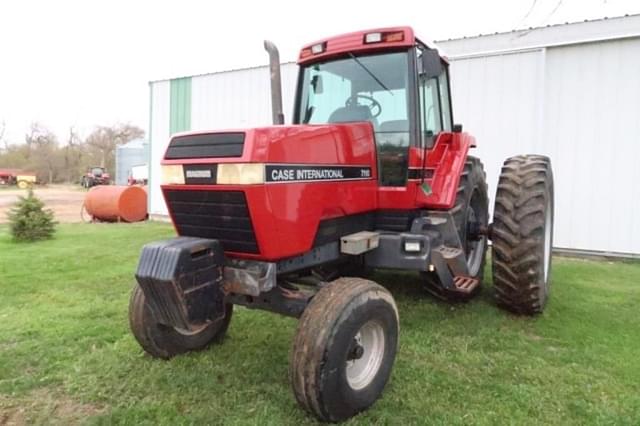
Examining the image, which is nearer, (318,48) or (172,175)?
(172,175)

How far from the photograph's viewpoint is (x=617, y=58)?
756 cm

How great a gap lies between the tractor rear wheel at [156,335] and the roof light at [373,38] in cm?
230

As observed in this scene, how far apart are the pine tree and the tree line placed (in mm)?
45844

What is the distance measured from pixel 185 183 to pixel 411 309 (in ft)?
9.47

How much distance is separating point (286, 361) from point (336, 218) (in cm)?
118

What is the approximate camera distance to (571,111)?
7953mm

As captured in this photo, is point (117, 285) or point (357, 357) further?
point (117, 285)

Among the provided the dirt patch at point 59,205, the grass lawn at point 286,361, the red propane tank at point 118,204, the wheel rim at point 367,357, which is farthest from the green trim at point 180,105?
the wheel rim at point 367,357

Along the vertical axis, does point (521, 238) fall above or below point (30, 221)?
above

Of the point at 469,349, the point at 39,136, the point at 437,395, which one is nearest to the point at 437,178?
the point at 469,349

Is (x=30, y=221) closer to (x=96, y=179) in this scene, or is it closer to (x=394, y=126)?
(x=394, y=126)

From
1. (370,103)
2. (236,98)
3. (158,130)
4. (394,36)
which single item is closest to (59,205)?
(158,130)

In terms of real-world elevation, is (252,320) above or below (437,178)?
below

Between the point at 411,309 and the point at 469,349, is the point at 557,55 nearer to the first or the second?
the point at 411,309
